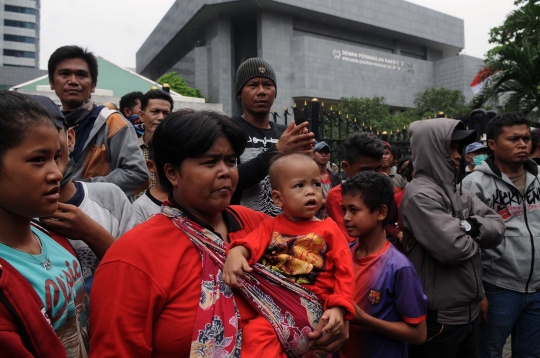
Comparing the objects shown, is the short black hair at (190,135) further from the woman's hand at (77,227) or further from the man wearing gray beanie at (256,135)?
the man wearing gray beanie at (256,135)

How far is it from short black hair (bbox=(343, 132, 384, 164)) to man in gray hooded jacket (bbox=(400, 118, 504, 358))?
1.29 feet

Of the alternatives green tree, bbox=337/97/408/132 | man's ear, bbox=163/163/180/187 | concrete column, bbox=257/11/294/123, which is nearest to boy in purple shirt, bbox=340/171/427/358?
man's ear, bbox=163/163/180/187

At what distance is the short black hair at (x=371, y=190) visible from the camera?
2686 mm

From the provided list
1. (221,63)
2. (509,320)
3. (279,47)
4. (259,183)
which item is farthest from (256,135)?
(279,47)

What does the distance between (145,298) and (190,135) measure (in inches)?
24.7

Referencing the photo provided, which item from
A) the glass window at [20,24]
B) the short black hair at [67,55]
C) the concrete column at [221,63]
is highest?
the glass window at [20,24]

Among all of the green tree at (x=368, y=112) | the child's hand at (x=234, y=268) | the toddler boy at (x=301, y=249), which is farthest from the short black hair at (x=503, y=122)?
the green tree at (x=368, y=112)

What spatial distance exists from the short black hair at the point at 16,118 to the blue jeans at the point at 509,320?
11.4 ft

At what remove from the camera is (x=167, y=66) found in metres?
62.9

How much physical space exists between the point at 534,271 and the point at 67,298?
3.47 metres

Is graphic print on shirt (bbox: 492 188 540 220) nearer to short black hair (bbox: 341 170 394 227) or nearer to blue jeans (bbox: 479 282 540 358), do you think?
blue jeans (bbox: 479 282 540 358)

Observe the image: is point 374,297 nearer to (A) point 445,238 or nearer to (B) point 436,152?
(A) point 445,238

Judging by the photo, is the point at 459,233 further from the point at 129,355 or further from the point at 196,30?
the point at 196,30

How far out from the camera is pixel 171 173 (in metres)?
1.79
